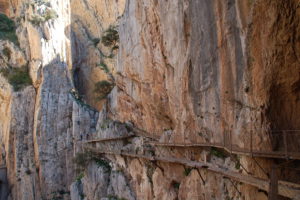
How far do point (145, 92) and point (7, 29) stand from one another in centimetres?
3046

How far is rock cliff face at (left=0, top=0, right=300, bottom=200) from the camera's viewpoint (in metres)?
9.86

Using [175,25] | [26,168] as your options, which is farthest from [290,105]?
[26,168]

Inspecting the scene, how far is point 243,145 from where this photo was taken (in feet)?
35.5

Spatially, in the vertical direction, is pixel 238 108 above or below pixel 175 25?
below

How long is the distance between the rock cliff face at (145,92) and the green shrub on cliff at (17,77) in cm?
15

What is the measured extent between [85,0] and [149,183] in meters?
29.9

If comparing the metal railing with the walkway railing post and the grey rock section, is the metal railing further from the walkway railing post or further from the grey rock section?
the grey rock section

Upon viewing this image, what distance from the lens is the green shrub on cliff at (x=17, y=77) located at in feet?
131

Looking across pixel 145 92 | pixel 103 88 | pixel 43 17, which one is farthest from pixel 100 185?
pixel 43 17

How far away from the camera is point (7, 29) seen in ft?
148

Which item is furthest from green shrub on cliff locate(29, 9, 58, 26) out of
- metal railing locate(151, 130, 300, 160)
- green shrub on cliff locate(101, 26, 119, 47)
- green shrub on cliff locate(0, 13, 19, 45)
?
metal railing locate(151, 130, 300, 160)

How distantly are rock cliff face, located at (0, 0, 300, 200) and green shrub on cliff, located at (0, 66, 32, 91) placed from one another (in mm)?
154

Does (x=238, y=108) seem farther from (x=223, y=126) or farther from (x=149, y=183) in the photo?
(x=149, y=183)

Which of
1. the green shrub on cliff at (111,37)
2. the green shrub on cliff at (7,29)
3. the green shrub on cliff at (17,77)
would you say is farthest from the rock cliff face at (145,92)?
the green shrub on cliff at (111,37)
